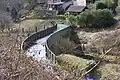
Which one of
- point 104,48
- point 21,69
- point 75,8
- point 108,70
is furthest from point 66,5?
point 21,69

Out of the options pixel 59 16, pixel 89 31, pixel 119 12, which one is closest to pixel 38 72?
pixel 89 31

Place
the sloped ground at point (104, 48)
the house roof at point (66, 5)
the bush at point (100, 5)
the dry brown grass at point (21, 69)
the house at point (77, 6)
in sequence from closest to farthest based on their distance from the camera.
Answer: the dry brown grass at point (21, 69)
the sloped ground at point (104, 48)
the bush at point (100, 5)
the house at point (77, 6)
the house roof at point (66, 5)

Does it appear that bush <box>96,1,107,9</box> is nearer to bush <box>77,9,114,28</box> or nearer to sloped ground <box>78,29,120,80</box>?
bush <box>77,9,114,28</box>

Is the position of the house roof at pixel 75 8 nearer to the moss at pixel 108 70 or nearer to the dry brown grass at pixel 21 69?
the moss at pixel 108 70

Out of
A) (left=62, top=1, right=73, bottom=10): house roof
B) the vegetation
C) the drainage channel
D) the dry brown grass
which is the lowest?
(left=62, top=1, right=73, bottom=10): house roof

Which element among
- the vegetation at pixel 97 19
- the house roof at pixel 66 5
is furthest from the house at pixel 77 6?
the vegetation at pixel 97 19

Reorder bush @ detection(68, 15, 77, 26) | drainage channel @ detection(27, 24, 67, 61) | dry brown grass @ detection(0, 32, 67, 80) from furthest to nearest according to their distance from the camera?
bush @ detection(68, 15, 77, 26), drainage channel @ detection(27, 24, 67, 61), dry brown grass @ detection(0, 32, 67, 80)

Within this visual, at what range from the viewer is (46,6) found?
23266 mm

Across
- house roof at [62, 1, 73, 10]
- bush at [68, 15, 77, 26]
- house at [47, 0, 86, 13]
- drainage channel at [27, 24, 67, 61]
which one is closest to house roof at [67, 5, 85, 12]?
house at [47, 0, 86, 13]

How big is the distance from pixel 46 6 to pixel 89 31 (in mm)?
7999

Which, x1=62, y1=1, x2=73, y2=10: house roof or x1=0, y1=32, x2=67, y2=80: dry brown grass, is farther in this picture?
x1=62, y1=1, x2=73, y2=10: house roof

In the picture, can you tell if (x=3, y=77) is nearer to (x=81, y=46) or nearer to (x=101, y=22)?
(x=81, y=46)

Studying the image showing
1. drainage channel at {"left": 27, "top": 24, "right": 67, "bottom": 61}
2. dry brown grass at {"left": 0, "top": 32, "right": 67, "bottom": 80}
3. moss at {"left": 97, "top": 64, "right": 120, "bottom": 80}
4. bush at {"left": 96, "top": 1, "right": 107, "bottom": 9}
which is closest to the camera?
dry brown grass at {"left": 0, "top": 32, "right": 67, "bottom": 80}

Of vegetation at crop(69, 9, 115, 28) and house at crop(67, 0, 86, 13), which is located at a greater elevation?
vegetation at crop(69, 9, 115, 28)
